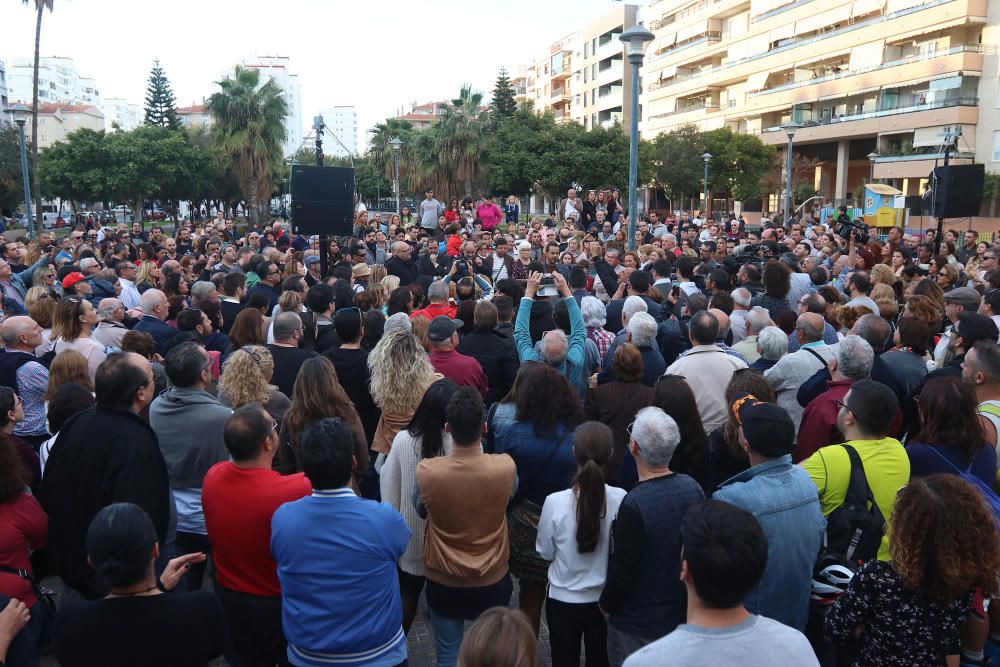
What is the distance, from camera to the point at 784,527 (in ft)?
9.87

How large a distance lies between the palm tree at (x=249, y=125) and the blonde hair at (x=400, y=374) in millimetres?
35776

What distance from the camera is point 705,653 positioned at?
76.8 inches

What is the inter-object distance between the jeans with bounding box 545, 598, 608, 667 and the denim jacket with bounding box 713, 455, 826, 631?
0.71m

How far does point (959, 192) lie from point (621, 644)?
12.0m

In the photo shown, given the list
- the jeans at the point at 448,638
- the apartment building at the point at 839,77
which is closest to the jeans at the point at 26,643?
the jeans at the point at 448,638

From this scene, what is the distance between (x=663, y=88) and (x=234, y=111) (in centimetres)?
3784

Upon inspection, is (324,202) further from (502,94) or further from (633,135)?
(502,94)

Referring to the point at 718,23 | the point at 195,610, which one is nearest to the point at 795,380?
the point at 195,610

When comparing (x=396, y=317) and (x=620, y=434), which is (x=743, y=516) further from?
(x=396, y=317)

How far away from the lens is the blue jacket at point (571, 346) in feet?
17.3

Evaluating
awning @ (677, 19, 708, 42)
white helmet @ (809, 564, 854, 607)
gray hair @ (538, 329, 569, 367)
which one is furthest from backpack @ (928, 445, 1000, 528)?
awning @ (677, 19, 708, 42)

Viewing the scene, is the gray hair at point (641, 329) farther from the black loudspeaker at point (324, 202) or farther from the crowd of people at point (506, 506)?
the black loudspeaker at point (324, 202)

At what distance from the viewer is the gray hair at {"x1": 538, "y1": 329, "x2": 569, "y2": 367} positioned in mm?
5035

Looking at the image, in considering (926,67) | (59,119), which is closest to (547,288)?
(926,67)
